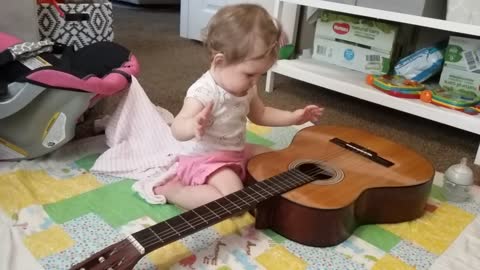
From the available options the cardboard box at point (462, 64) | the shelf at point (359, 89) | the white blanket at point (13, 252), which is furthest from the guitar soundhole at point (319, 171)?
the cardboard box at point (462, 64)

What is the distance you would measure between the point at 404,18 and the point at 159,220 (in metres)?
0.92

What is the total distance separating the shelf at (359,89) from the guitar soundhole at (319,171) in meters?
0.38

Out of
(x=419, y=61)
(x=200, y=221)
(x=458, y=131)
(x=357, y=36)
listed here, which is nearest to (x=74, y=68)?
(x=200, y=221)

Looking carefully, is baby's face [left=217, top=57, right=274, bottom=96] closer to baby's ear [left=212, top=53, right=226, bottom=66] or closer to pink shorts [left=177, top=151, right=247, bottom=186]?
baby's ear [left=212, top=53, right=226, bottom=66]

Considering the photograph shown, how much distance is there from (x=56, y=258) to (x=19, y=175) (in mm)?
296

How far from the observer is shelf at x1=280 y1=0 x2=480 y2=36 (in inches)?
46.0

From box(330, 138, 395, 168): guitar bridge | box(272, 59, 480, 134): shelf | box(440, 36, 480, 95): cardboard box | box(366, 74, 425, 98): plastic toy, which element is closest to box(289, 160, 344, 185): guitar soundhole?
box(330, 138, 395, 168): guitar bridge

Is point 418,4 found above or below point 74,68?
above

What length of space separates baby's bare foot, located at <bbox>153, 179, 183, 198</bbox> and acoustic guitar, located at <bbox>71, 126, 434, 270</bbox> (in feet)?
0.49

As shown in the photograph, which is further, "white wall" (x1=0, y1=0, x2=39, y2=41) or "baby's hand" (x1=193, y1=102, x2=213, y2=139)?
"white wall" (x1=0, y1=0, x2=39, y2=41)

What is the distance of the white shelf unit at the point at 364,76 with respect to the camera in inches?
47.9

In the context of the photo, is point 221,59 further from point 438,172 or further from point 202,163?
point 438,172

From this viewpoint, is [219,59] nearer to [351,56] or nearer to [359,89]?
[359,89]

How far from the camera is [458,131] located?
4.80 feet
